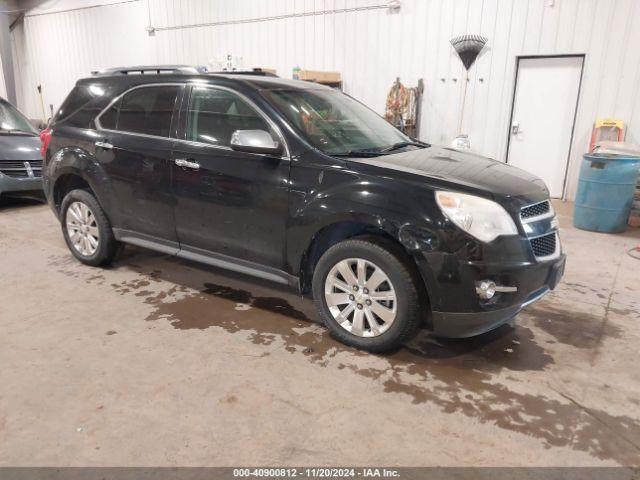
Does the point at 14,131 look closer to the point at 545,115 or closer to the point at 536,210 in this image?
the point at 536,210

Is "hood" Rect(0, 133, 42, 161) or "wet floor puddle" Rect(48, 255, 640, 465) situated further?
"hood" Rect(0, 133, 42, 161)

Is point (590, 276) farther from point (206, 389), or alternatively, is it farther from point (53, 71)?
point (53, 71)

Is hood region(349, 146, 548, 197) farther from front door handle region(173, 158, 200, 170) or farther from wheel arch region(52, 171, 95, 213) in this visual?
wheel arch region(52, 171, 95, 213)

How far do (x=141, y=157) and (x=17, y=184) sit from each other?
379 centimetres

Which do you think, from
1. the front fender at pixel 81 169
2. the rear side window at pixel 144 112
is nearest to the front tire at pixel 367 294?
the rear side window at pixel 144 112

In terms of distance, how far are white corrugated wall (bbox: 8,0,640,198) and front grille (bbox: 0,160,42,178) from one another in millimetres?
4957

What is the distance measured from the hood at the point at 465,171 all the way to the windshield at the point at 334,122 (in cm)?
25

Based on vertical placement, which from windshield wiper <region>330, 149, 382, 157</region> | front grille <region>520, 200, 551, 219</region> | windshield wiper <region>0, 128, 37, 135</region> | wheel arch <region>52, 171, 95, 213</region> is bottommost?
wheel arch <region>52, 171, 95, 213</region>

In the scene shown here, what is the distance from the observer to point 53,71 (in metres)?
14.1

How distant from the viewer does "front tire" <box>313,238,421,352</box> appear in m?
2.65

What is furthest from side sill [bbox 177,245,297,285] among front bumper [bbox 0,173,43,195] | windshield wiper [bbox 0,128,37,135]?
windshield wiper [bbox 0,128,37,135]

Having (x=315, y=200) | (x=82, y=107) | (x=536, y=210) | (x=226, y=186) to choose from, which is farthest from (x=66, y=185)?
(x=536, y=210)

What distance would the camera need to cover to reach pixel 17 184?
20.7 ft

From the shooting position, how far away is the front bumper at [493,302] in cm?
249
